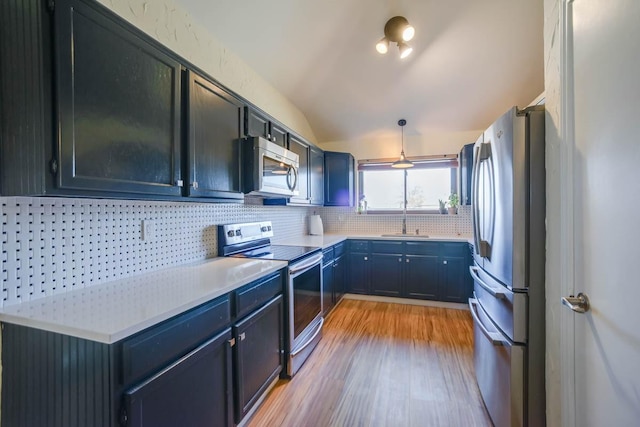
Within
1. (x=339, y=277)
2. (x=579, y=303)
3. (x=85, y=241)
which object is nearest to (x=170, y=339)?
(x=85, y=241)

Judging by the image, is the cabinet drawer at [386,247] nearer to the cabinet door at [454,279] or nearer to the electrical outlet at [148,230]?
the cabinet door at [454,279]

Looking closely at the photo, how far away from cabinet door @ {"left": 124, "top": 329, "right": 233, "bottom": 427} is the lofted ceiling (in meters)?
2.18

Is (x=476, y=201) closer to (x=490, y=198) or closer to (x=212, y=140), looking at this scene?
(x=490, y=198)

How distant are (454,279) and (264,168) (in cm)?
275

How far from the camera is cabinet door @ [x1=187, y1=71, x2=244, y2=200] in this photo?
1.57 meters

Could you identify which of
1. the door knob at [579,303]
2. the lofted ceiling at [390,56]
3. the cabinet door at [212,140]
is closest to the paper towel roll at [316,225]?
the lofted ceiling at [390,56]

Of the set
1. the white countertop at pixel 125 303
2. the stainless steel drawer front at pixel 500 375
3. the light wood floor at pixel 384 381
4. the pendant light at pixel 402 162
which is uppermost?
the pendant light at pixel 402 162

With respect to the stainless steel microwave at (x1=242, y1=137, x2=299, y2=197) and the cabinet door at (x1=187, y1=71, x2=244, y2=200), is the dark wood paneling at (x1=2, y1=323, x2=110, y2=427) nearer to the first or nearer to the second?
the cabinet door at (x1=187, y1=71, x2=244, y2=200)

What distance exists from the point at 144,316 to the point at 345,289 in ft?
10.2

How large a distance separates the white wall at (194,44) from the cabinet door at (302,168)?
1.50 ft

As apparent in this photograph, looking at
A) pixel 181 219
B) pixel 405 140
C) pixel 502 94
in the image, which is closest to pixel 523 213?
pixel 181 219

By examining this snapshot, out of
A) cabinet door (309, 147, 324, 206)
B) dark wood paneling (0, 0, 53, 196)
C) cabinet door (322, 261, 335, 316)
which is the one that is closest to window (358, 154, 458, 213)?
cabinet door (309, 147, 324, 206)

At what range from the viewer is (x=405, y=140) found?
408 centimetres

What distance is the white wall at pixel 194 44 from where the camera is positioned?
5.06 feet
